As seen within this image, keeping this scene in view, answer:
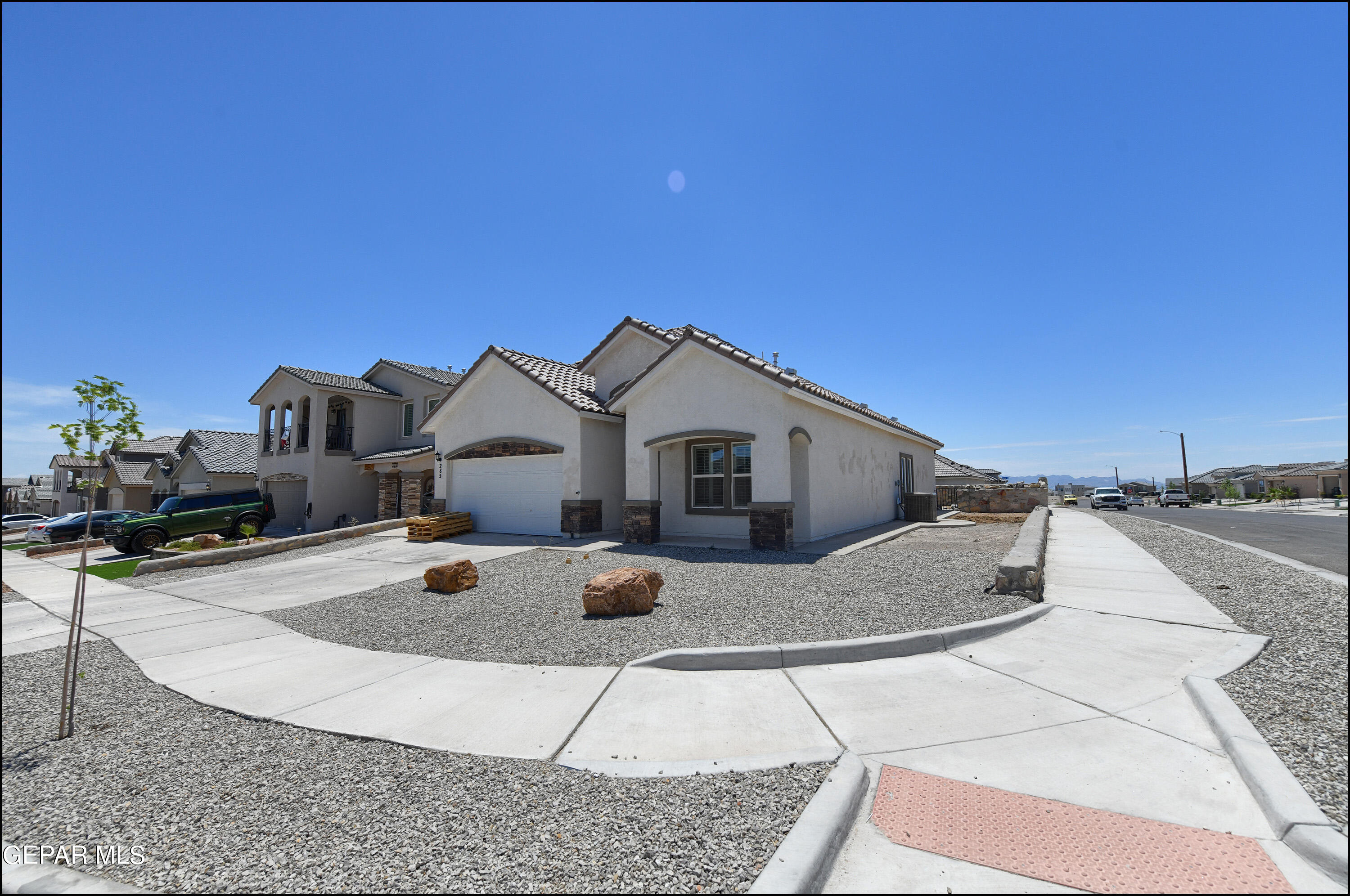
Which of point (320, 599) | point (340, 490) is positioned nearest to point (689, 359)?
point (320, 599)

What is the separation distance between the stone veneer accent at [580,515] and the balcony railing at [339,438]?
14678 mm

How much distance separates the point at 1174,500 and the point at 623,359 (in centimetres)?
4656

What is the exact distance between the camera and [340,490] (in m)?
23.4

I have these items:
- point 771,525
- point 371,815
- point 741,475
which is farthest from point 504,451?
point 371,815

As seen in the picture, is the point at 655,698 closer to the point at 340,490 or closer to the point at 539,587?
the point at 539,587

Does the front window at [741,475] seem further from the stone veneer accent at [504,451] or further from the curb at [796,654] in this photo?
the curb at [796,654]

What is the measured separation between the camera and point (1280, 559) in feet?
29.3

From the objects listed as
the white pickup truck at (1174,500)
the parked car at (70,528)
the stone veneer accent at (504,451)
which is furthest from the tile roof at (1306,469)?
the parked car at (70,528)

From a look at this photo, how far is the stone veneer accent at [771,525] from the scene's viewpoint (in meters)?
11.5

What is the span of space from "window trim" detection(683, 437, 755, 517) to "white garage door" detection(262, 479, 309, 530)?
18.6 meters

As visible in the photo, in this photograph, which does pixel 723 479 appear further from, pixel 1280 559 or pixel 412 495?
pixel 412 495

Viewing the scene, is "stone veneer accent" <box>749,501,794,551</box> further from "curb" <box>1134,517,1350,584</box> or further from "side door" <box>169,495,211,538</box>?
"side door" <box>169,495,211,538</box>

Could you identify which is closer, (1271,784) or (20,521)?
(1271,784)

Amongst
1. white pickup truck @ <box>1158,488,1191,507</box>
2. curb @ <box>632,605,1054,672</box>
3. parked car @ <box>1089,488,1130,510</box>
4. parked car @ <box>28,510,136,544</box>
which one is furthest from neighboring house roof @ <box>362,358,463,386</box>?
white pickup truck @ <box>1158,488,1191,507</box>
